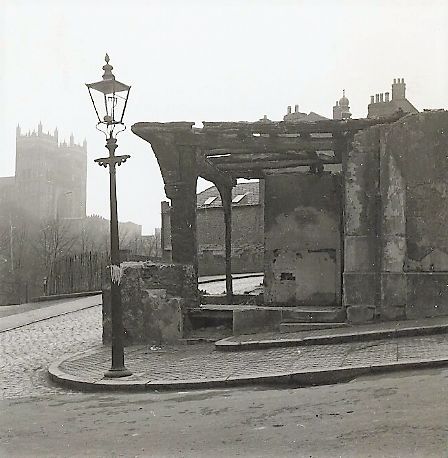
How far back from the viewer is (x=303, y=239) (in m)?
14.8

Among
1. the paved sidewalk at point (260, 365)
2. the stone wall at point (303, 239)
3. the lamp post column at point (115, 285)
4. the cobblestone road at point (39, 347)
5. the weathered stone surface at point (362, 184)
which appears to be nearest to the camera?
the paved sidewalk at point (260, 365)

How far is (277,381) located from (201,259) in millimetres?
28085

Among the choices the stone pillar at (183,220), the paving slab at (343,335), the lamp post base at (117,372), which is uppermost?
the stone pillar at (183,220)

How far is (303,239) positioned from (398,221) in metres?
3.50

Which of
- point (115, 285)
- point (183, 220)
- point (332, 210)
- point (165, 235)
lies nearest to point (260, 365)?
point (115, 285)

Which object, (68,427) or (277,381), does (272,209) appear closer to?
(277,381)

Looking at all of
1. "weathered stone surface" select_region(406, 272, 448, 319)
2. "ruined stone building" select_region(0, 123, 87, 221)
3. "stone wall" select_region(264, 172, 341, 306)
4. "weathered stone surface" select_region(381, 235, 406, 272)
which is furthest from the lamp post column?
"ruined stone building" select_region(0, 123, 87, 221)

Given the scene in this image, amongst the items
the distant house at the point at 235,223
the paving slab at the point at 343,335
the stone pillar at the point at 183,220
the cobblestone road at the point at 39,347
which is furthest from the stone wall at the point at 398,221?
the distant house at the point at 235,223

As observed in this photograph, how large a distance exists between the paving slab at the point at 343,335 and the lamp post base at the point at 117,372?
189 centimetres

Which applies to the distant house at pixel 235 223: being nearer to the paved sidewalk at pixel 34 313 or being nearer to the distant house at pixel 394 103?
the distant house at pixel 394 103

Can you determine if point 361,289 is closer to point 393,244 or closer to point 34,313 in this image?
point 393,244

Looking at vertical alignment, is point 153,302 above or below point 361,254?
below

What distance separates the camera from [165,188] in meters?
13.5

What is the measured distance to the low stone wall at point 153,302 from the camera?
1252cm
